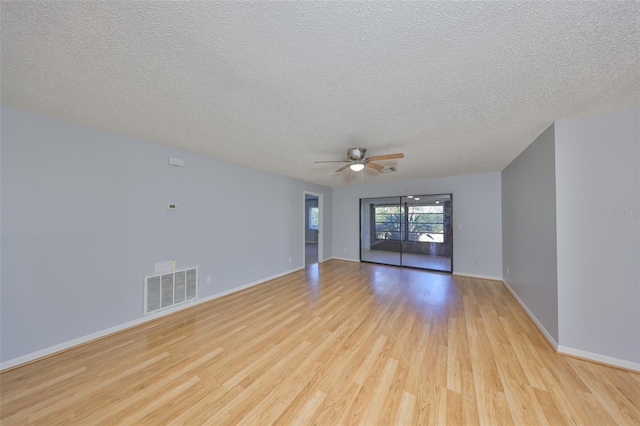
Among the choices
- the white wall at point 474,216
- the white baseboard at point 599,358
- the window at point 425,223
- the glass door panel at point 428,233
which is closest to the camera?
the white baseboard at point 599,358

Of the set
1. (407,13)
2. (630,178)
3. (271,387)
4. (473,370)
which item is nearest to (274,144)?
(407,13)

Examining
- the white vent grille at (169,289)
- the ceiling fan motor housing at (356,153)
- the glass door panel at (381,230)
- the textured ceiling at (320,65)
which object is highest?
the textured ceiling at (320,65)

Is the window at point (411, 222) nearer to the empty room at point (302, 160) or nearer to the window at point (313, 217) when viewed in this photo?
the empty room at point (302, 160)

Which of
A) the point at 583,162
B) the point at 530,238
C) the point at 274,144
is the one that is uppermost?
the point at 274,144

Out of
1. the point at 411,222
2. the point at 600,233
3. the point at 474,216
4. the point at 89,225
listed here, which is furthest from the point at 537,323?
the point at 89,225

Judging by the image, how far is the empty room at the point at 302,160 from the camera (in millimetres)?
1176

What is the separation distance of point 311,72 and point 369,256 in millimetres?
5621

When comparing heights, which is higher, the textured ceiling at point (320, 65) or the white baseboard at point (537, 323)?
the textured ceiling at point (320, 65)

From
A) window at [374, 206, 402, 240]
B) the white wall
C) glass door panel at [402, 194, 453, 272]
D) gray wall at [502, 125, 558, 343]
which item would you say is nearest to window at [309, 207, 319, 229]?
window at [374, 206, 402, 240]

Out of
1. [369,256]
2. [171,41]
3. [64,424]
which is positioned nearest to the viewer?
[171,41]

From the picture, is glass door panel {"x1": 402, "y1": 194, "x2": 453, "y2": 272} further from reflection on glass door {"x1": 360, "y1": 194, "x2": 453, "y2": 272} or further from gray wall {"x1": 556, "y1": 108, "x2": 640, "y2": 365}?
gray wall {"x1": 556, "y1": 108, "x2": 640, "y2": 365}

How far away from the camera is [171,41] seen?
121 centimetres

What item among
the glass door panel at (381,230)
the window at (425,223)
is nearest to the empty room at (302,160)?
the window at (425,223)

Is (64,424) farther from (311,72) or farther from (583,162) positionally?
(583,162)
